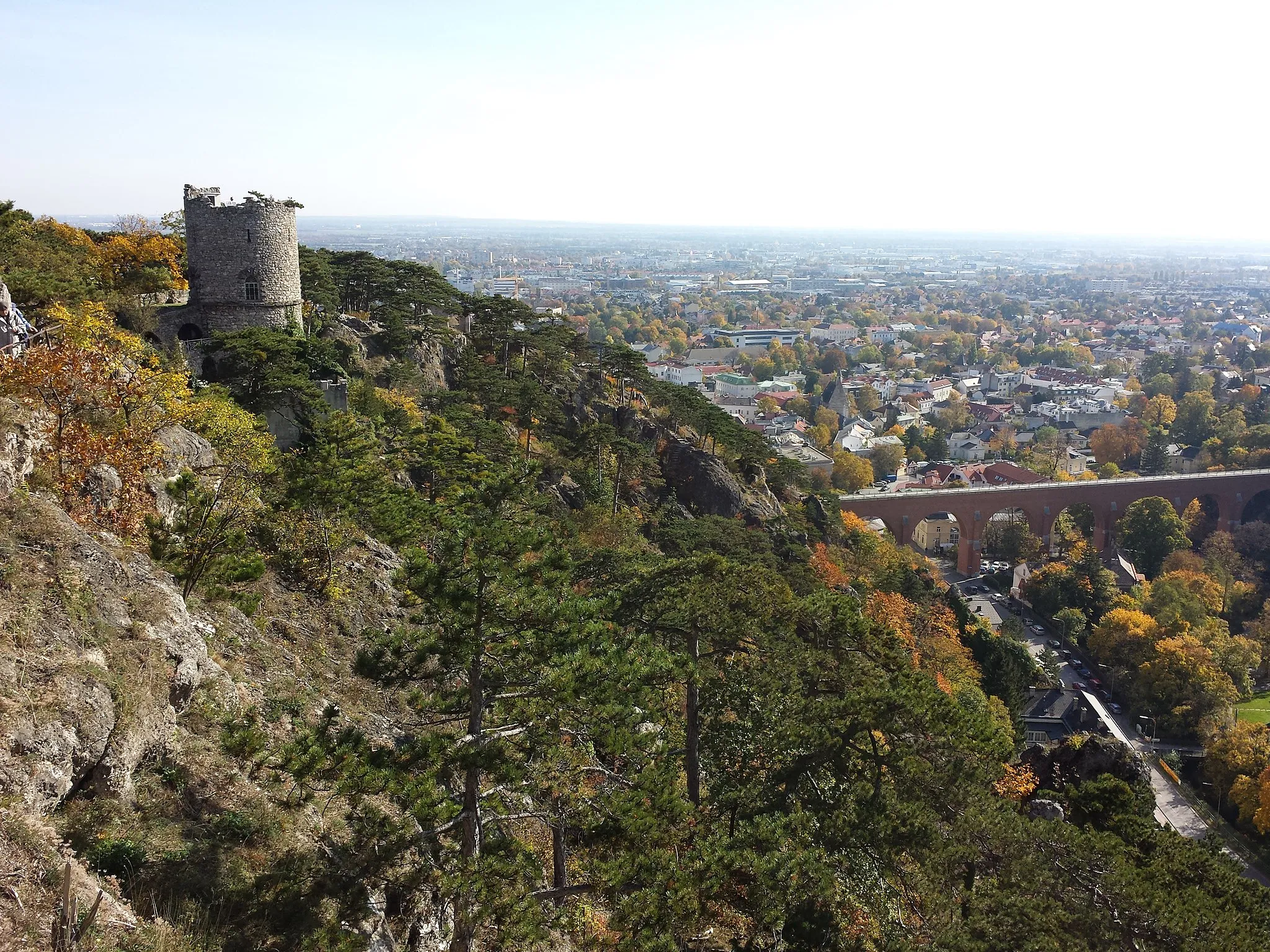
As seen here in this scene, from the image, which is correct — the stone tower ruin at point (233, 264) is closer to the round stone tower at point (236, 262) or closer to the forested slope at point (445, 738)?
the round stone tower at point (236, 262)

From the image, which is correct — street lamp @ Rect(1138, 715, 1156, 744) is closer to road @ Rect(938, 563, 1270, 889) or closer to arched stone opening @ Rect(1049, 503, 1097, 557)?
road @ Rect(938, 563, 1270, 889)

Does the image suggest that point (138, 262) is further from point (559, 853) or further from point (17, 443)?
point (559, 853)

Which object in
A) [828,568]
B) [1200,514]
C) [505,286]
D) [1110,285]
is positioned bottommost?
[1200,514]

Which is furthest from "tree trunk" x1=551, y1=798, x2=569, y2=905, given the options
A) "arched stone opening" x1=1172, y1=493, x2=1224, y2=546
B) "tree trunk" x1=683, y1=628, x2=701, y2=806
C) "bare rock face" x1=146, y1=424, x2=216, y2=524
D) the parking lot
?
"arched stone opening" x1=1172, y1=493, x2=1224, y2=546

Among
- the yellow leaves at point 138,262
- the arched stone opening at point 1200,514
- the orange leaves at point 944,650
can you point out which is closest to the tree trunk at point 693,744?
the orange leaves at point 944,650

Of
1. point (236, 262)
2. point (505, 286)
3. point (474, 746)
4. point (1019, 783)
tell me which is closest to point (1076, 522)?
point (1019, 783)

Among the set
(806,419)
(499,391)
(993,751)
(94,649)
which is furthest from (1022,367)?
(94,649)

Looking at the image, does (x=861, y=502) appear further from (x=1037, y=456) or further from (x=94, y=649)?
(x=94, y=649)
